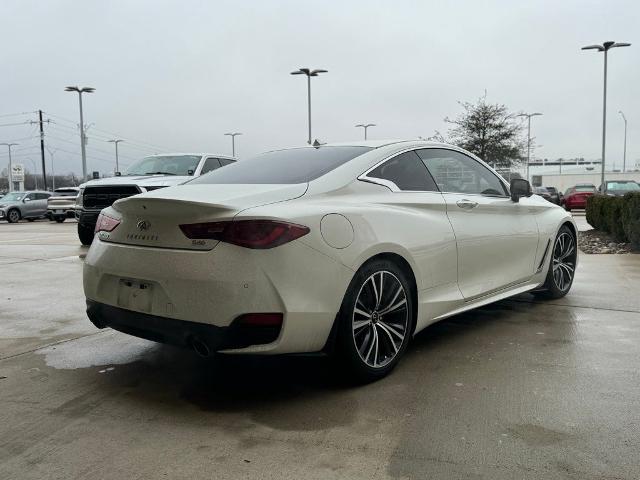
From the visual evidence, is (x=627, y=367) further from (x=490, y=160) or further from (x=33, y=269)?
(x=490, y=160)

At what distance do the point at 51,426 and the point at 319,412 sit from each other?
55.4 inches

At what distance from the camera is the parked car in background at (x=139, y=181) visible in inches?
413

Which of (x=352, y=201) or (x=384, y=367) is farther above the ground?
(x=352, y=201)

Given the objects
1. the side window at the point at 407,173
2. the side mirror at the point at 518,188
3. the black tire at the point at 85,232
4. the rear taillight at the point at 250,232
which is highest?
the side window at the point at 407,173

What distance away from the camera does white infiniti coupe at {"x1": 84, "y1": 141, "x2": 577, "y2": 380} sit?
10.1 ft

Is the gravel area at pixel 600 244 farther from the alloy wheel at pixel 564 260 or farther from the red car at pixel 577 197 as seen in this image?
the red car at pixel 577 197

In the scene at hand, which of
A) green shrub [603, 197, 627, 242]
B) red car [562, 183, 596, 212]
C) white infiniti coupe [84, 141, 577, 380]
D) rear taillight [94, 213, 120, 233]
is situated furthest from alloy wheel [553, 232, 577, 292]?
red car [562, 183, 596, 212]

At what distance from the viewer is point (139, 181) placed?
10.5 m

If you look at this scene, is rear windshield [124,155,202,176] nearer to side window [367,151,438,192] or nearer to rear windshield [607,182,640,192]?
side window [367,151,438,192]

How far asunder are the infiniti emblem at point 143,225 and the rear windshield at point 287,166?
2.55ft

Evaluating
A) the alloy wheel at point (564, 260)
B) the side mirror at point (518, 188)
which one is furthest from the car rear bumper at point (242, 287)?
the alloy wheel at point (564, 260)

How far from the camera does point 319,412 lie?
10.5 feet

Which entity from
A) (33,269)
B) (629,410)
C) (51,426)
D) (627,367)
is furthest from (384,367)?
(33,269)

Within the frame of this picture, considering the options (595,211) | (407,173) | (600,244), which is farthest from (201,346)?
(595,211)
